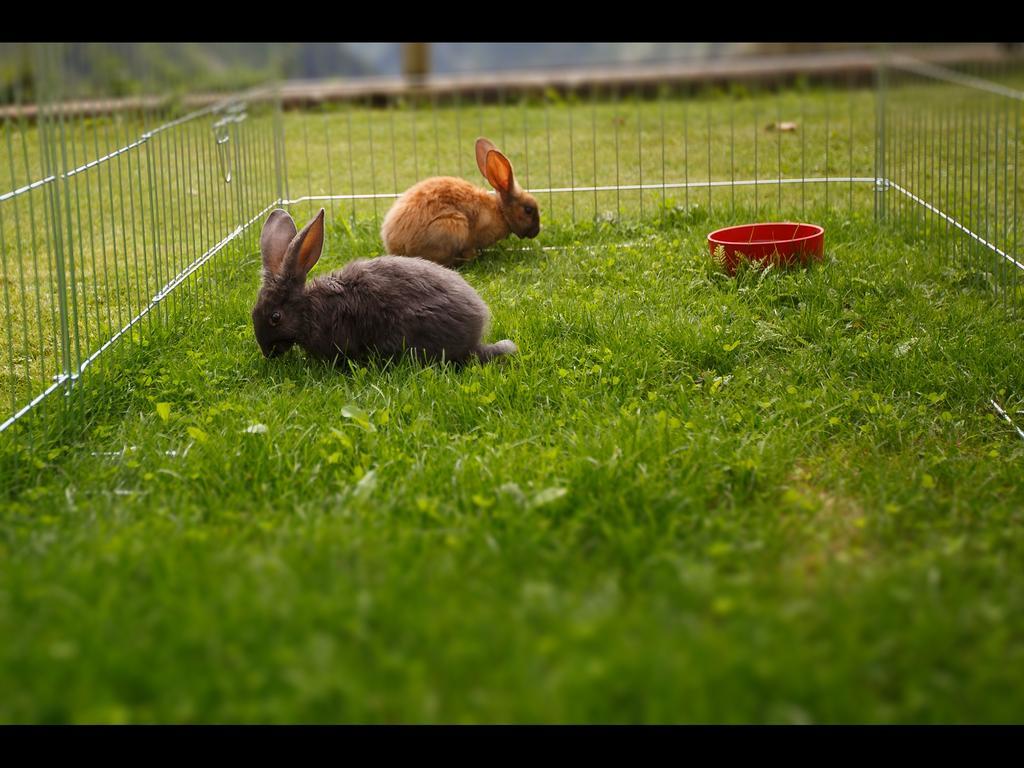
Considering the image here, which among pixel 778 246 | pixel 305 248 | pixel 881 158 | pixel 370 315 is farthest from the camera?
pixel 881 158

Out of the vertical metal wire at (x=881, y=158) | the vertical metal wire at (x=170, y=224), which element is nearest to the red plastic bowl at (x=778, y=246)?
the vertical metal wire at (x=881, y=158)

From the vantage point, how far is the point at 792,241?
17.2ft

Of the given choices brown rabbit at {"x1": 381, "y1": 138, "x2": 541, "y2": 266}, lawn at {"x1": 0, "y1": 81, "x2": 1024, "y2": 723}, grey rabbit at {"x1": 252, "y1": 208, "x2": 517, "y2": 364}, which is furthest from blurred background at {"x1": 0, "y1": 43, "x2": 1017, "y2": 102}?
lawn at {"x1": 0, "y1": 81, "x2": 1024, "y2": 723}

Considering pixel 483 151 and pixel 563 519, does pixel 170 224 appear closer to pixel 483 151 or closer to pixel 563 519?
pixel 483 151

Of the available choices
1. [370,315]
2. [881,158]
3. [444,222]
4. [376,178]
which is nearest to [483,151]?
[444,222]

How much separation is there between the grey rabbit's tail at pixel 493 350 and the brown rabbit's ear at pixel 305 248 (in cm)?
81

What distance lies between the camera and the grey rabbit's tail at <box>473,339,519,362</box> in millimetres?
4352

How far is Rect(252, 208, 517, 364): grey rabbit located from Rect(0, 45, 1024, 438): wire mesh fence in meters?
0.59

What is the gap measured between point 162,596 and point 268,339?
2.29 metres

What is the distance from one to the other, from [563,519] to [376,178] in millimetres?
5248

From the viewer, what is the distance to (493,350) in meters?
4.38

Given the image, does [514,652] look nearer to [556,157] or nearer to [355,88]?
[556,157]

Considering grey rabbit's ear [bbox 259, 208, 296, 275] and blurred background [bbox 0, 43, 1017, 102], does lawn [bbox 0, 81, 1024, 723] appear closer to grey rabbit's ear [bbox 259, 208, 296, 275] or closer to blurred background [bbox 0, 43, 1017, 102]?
grey rabbit's ear [bbox 259, 208, 296, 275]

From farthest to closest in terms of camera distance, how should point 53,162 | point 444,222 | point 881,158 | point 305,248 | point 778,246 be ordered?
1. point 881,158
2. point 444,222
3. point 778,246
4. point 305,248
5. point 53,162
